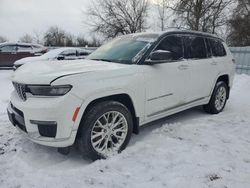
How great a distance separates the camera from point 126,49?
156 inches

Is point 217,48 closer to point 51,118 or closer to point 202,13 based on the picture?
Answer: point 51,118

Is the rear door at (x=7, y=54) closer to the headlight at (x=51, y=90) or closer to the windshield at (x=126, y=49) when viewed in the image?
the windshield at (x=126, y=49)

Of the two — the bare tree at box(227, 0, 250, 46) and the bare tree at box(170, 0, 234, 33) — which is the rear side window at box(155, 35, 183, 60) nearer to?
the bare tree at box(170, 0, 234, 33)

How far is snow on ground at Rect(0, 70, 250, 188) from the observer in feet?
8.93

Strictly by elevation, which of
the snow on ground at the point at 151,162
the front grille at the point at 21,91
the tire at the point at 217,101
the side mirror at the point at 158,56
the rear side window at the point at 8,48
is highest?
the rear side window at the point at 8,48

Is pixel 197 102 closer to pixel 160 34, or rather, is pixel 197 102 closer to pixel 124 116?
pixel 160 34

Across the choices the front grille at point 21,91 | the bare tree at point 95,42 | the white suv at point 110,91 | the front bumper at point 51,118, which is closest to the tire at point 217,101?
the white suv at point 110,91

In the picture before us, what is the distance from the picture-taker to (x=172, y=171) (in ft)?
9.62

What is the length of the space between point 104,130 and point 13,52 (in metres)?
13.4

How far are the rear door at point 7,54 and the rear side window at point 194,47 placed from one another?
12.7 m

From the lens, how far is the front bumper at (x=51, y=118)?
2691 mm

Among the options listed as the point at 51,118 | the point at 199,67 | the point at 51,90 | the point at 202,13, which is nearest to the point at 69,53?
the point at 199,67

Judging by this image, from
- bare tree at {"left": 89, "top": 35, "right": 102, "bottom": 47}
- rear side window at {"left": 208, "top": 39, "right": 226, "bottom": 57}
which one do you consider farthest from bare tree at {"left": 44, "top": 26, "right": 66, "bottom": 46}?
rear side window at {"left": 208, "top": 39, "right": 226, "bottom": 57}

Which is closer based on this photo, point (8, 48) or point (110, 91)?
point (110, 91)
